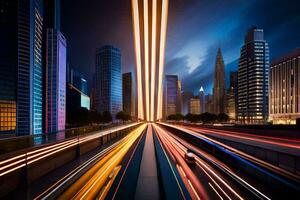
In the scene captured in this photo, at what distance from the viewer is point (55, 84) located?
160625 millimetres

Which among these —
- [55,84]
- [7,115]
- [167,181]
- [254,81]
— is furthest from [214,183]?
[254,81]

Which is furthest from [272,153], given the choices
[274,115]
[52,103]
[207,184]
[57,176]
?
[52,103]

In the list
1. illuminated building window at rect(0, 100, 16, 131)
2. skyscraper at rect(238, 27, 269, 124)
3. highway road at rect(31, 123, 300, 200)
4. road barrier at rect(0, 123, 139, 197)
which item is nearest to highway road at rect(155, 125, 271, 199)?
highway road at rect(31, 123, 300, 200)

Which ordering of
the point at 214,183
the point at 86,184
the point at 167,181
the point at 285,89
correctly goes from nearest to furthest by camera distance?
the point at 86,184 → the point at 214,183 → the point at 167,181 → the point at 285,89

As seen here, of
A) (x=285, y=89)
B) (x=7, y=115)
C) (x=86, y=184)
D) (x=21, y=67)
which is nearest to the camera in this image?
(x=86, y=184)

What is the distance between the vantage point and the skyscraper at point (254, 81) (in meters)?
164

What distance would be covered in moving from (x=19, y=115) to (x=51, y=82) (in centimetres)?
3838

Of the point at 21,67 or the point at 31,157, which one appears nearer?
the point at 31,157

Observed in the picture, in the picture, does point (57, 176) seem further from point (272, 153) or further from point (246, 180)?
point (272, 153)

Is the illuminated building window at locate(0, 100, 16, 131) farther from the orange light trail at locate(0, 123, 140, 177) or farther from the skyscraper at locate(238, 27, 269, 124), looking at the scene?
the skyscraper at locate(238, 27, 269, 124)

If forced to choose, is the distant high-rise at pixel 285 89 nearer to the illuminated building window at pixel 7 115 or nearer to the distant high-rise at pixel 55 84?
the distant high-rise at pixel 55 84

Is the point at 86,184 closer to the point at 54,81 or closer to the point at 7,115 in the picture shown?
the point at 7,115

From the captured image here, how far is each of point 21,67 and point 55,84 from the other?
91.1 ft

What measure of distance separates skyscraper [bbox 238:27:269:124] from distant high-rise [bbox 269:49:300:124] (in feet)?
98.6
